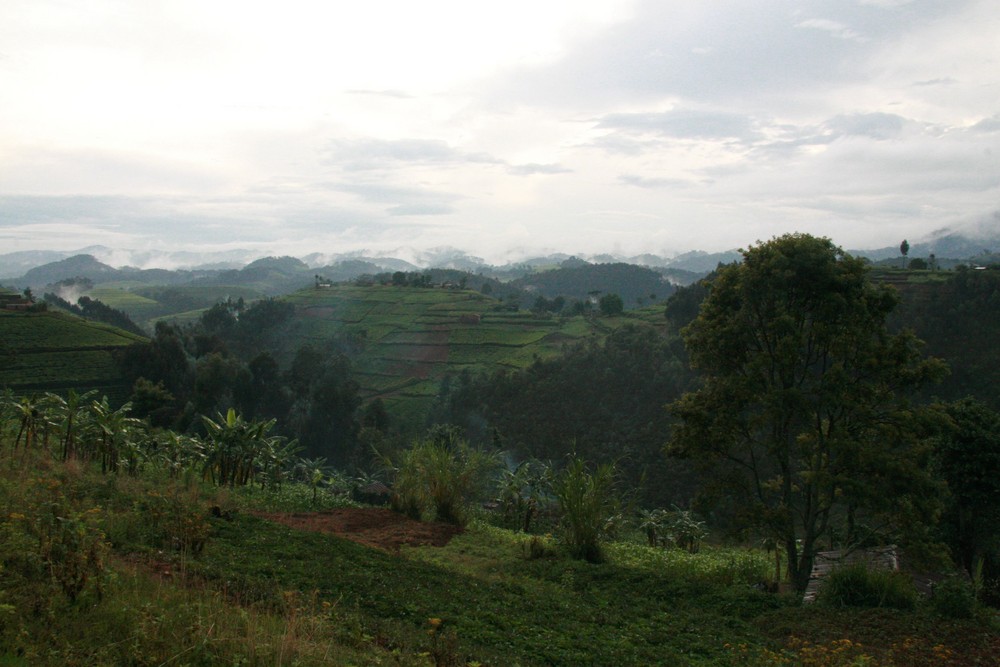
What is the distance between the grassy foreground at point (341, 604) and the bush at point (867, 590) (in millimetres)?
615

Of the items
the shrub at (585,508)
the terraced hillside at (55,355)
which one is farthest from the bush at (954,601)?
the terraced hillside at (55,355)

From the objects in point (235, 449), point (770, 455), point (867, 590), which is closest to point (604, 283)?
point (235, 449)

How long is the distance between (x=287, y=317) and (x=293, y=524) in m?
59.5

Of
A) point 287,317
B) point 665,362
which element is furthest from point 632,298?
point 665,362

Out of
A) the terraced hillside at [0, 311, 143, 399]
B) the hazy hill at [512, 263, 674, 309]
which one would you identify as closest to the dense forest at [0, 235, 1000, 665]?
the terraced hillside at [0, 311, 143, 399]

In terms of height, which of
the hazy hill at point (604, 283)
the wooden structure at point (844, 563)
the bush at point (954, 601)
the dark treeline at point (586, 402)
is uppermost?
the hazy hill at point (604, 283)

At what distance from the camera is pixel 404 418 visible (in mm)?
49406

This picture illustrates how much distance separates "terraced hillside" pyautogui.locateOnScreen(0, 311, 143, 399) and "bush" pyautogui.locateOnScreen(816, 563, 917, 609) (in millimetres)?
38404

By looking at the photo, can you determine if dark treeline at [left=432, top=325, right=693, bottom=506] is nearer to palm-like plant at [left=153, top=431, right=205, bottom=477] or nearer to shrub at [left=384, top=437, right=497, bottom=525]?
shrub at [left=384, top=437, right=497, bottom=525]

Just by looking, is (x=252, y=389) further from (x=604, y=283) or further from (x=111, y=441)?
(x=604, y=283)

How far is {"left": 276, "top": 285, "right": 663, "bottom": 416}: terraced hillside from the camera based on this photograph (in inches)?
2240

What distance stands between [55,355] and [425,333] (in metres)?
33.3

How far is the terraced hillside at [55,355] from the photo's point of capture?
35.9m

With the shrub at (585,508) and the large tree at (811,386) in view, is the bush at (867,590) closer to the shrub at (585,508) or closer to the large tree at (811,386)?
the large tree at (811,386)
